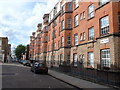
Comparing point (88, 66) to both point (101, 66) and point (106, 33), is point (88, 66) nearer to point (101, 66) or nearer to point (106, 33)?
point (101, 66)

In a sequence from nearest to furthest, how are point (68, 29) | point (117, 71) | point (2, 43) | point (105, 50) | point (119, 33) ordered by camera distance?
point (117, 71) < point (119, 33) < point (105, 50) < point (68, 29) < point (2, 43)

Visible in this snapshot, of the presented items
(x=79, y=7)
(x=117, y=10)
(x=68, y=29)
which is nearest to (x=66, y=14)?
(x=68, y=29)

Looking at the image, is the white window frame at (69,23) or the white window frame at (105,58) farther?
the white window frame at (69,23)

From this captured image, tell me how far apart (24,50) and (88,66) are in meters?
94.0

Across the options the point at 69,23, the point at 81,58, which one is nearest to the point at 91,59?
the point at 81,58

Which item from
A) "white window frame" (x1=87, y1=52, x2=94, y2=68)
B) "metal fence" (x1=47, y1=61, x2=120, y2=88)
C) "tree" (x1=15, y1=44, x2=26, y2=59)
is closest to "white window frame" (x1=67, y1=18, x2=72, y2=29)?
"white window frame" (x1=87, y1=52, x2=94, y2=68)

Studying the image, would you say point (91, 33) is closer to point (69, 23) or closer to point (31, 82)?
point (69, 23)

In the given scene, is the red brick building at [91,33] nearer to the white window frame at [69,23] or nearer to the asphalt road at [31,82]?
the white window frame at [69,23]

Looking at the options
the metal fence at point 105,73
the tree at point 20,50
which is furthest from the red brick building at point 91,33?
the tree at point 20,50

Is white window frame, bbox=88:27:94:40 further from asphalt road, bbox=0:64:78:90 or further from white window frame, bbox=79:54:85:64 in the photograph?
asphalt road, bbox=0:64:78:90

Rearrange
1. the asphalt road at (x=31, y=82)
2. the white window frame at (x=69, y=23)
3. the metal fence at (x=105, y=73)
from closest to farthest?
1. the asphalt road at (x=31, y=82)
2. the metal fence at (x=105, y=73)
3. the white window frame at (x=69, y=23)

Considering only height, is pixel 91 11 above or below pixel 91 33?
above

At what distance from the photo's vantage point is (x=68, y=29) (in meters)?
29.5

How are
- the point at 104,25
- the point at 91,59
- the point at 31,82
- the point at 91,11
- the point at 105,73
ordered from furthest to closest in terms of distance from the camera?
the point at 91,11, the point at 91,59, the point at 104,25, the point at 105,73, the point at 31,82
